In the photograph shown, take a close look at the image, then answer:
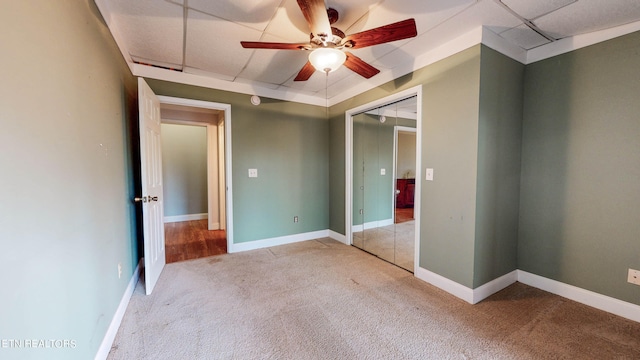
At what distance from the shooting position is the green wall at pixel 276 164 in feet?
11.1

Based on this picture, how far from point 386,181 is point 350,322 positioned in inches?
78.1

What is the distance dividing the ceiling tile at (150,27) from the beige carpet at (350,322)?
236 centimetres

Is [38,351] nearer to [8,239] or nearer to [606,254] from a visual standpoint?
A: [8,239]

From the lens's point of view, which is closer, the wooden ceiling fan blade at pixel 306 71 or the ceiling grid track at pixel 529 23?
the ceiling grid track at pixel 529 23

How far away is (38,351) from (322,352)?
1.37m

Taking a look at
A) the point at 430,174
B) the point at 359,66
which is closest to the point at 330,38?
the point at 359,66

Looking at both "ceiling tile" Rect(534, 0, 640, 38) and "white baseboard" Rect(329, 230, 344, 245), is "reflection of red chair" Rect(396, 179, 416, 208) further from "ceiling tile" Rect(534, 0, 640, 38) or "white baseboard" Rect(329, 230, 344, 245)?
"ceiling tile" Rect(534, 0, 640, 38)

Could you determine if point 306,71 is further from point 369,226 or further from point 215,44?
point 369,226

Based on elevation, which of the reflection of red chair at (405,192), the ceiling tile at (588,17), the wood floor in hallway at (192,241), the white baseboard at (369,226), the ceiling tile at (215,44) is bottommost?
the wood floor in hallway at (192,241)

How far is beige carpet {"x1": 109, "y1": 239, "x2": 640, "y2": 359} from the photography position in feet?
5.21

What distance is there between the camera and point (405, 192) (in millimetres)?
3016

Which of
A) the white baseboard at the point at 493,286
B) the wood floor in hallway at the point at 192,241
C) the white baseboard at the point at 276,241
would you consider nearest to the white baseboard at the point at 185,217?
the wood floor in hallway at the point at 192,241

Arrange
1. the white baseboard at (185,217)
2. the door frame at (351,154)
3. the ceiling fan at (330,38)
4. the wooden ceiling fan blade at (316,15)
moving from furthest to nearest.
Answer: the white baseboard at (185,217) < the door frame at (351,154) < the ceiling fan at (330,38) < the wooden ceiling fan blade at (316,15)

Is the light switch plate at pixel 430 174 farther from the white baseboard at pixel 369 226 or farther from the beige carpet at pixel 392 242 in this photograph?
the white baseboard at pixel 369 226
